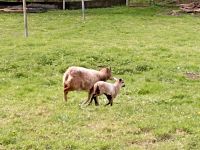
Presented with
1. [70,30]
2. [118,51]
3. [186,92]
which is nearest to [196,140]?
[186,92]

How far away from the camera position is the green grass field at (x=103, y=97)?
8266 millimetres

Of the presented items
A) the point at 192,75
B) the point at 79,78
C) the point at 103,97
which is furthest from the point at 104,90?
the point at 192,75

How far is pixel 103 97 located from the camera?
10.9m

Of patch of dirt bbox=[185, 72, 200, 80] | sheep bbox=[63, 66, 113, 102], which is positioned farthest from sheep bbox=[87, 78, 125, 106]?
patch of dirt bbox=[185, 72, 200, 80]

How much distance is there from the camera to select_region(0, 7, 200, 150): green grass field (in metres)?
8.27

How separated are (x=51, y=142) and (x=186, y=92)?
14.6ft

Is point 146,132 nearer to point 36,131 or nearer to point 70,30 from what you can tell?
point 36,131

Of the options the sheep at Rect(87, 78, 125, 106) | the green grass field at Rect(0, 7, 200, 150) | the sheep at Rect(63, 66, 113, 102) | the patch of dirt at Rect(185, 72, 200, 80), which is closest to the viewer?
the green grass field at Rect(0, 7, 200, 150)

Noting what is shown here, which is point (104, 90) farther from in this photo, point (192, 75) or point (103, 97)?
point (192, 75)

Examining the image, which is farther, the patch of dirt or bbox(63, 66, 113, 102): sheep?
the patch of dirt

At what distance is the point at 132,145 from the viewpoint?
26.0ft

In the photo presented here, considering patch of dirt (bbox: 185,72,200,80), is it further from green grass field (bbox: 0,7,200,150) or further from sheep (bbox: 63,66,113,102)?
sheep (bbox: 63,66,113,102)

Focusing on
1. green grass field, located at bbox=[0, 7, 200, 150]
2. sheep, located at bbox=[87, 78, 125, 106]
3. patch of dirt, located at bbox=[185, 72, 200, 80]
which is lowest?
patch of dirt, located at bbox=[185, 72, 200, 80]

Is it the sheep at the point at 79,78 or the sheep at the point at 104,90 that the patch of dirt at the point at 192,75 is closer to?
the sheep at the point at 104,90
